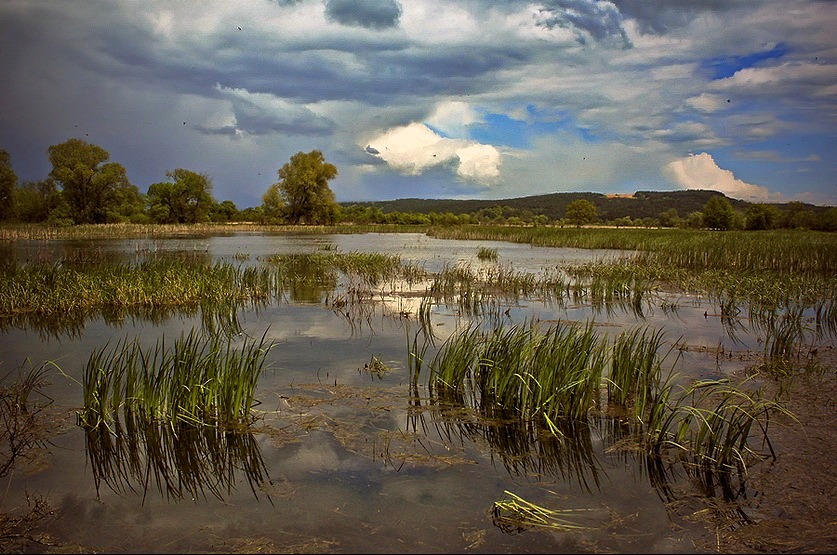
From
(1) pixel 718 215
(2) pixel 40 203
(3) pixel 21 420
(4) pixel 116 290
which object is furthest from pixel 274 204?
(3) pixel 21 420

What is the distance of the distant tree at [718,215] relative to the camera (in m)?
73.9

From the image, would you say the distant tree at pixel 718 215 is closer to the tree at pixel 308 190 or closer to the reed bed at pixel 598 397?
the tree at pixel 308 190

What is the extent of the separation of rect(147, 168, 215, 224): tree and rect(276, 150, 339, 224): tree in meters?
11.5

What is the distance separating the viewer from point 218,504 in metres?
4.95

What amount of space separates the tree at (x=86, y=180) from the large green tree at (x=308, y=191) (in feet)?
74.0

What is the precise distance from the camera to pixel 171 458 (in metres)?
5.78

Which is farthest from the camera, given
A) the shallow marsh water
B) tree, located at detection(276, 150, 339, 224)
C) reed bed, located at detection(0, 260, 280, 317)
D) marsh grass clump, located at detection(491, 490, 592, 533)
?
tree, located at detection(276, 150, 339, 224)

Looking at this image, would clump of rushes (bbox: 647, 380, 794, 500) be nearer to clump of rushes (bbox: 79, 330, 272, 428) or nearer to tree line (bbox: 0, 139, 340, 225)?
clump of rushes (bbox: 79, 330, 272, 428)

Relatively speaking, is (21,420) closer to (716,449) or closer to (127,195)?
(716,449)

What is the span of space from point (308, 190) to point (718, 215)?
57.2 m

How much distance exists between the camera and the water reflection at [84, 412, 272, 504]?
17.3ft

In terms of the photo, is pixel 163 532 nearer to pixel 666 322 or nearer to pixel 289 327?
pixel 289 327

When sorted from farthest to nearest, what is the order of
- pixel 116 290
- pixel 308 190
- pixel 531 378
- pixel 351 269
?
pixel 308 190, pixel 351 269, pixel 116 290, pixel 531 378

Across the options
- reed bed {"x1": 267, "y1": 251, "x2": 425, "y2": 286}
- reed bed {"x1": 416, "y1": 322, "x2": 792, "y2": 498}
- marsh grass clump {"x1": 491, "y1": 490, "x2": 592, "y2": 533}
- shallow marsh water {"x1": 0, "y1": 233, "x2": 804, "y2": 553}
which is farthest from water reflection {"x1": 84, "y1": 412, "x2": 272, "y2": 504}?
reed bed {"x1": 267, "y1": 251, "x2": 425, "y2": 286}
